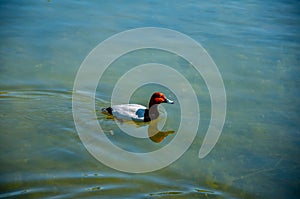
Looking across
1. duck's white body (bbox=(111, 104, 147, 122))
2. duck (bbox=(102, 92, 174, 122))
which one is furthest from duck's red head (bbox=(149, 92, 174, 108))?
duck's white body (bbox=(111, 104, 147, 122))

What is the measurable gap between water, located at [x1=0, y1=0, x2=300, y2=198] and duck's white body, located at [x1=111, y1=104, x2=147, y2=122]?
316 mm

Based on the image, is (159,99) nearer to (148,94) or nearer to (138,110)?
(138,110)

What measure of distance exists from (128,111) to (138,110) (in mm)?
214

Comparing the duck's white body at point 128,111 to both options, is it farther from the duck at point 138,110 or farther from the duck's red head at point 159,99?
the duck's red head at point 159,99

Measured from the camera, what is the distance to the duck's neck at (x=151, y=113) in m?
9.01

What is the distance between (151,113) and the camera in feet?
29.7

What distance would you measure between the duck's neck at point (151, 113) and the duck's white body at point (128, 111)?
12cm

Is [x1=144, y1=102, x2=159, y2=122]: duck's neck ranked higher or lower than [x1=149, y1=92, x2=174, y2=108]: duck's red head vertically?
lower

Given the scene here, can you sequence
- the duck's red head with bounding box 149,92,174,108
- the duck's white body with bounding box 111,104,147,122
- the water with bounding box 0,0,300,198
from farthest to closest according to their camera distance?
→ the duck's red head with bounding box 149,92,174,108 < the duck's white body with bounding box 111,104,147,122 < the water with bounding box 0,0,300,198

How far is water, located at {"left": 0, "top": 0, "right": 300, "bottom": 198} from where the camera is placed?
6.94 m

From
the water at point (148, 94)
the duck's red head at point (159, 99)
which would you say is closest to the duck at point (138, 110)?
the duck's red head at point (159, 99)

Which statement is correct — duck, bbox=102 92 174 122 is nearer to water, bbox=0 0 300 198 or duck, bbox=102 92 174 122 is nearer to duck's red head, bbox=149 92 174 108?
duck's red head, bbox=149 92 174 108

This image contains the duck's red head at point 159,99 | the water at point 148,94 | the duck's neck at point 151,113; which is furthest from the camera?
the duck's red head at point 159,99

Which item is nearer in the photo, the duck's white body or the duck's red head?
the duck's white body
